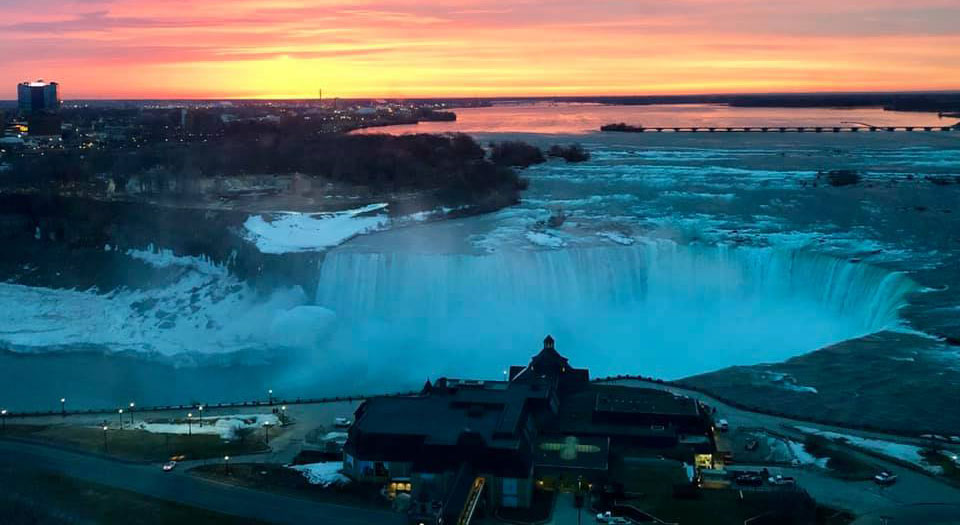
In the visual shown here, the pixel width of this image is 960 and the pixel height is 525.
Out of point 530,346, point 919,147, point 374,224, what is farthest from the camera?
point 919,147

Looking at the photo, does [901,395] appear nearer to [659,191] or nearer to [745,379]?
[745,379]

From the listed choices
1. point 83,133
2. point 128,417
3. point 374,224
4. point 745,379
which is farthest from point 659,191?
point 83,133

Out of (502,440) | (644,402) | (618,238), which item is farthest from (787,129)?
(502,440)

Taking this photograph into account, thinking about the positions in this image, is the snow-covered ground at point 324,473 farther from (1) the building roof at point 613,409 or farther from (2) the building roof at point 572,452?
(1) the building roof at point 613,409

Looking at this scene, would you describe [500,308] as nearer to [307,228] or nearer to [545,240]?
[545,240]

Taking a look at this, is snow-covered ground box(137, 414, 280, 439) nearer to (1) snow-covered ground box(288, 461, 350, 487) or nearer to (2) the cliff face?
(1) snow-covered ground box(288, 461, 350, 487)
